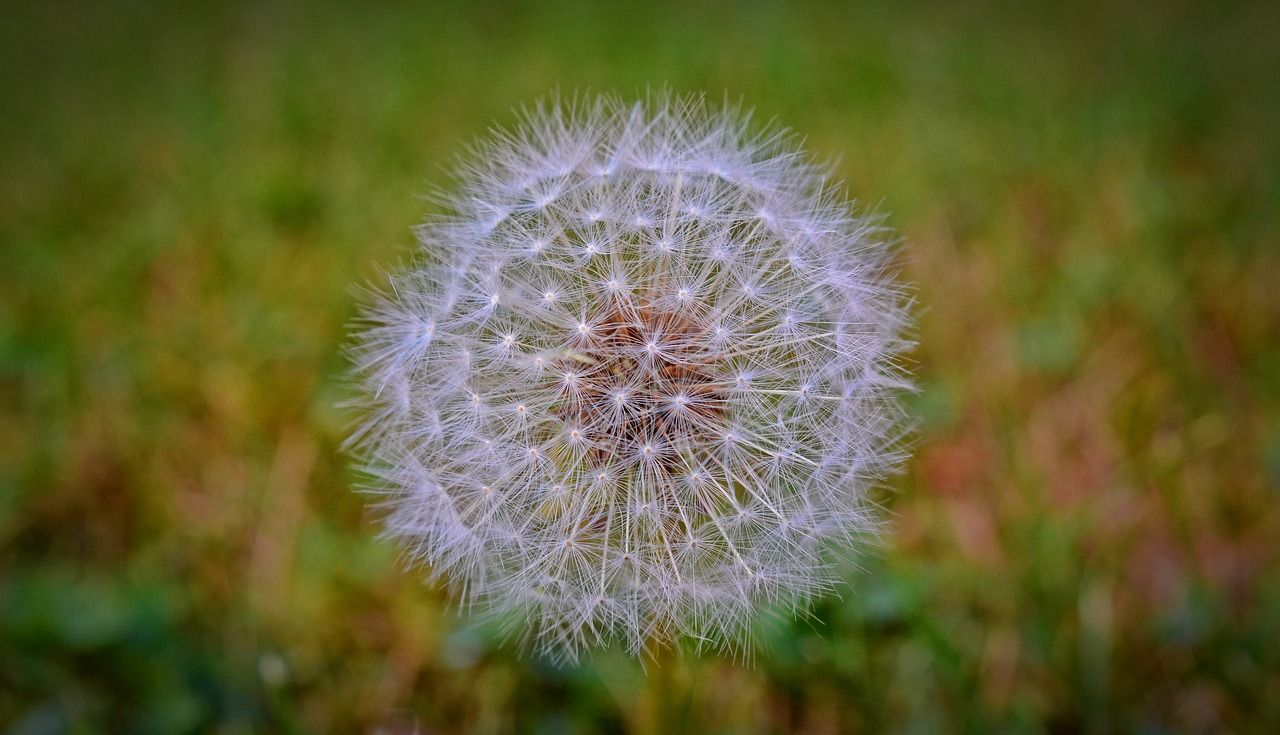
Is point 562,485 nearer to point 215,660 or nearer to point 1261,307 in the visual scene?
point 215,660

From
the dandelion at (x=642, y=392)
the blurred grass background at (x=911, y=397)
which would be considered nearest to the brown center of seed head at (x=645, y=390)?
the dandelion at (x=642, y=392)

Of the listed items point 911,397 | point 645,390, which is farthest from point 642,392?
point 911,397

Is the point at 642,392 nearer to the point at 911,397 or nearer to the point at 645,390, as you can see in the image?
the point at 645,390

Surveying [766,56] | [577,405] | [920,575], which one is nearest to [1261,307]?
[920,575]

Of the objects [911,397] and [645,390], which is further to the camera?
[911,397]

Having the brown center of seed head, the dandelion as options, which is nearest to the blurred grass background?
the dandelion
